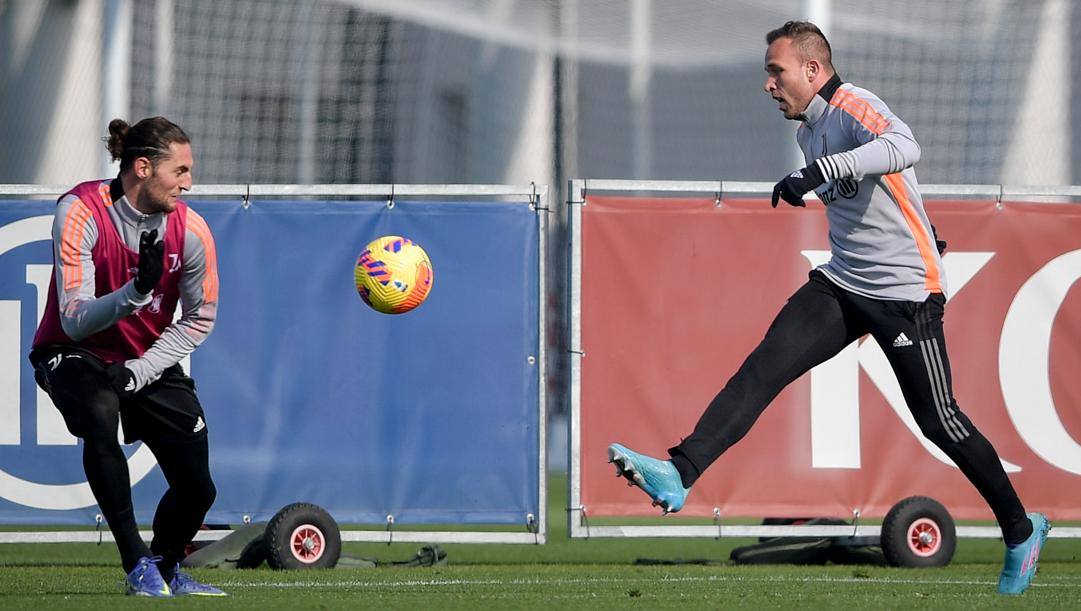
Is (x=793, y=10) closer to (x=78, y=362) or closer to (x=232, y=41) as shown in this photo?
(x=232, y=41)

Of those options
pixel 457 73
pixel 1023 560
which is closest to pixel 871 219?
pixel 1023 560

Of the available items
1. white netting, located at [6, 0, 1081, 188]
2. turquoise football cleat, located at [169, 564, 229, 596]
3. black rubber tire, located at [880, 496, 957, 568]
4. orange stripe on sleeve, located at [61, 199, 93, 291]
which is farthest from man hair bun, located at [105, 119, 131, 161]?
white netting, located at [6, 0, 1081, 188]

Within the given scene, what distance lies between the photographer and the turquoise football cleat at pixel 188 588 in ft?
20.1

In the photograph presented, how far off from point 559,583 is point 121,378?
7.77 feet

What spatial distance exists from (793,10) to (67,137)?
8.26m

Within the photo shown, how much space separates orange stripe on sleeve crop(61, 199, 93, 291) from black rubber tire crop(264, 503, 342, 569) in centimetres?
233

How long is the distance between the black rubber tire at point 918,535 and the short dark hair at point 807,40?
3180 millimetres

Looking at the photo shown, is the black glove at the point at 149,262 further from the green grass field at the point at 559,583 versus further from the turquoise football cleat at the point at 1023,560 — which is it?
the turquoise football cleat at the point at 1023,560

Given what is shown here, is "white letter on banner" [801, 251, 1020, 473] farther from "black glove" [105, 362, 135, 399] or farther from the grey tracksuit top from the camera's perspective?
"black glove" [105, 362, 135, 399]

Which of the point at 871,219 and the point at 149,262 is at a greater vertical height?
the point at 871,219

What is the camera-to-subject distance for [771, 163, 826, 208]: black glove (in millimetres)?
5281

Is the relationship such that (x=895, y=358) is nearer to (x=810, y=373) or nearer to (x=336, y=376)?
(x=810, y=373)

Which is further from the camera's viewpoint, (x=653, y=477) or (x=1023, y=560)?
(x=1023, y=560)

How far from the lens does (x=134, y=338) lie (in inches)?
239
